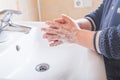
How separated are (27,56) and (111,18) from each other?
0.38 metres

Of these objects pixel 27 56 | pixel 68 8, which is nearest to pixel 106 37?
pixel 27 56

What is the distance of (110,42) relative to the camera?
541 millimetres

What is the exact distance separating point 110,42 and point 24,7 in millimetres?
743

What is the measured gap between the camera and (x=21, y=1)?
3.66 feet

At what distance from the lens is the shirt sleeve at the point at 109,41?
1.77ft

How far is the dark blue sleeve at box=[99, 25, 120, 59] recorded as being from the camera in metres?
0.54

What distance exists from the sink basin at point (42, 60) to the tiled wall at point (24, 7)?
17cm

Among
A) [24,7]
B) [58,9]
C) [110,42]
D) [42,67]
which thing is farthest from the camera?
[58,9]

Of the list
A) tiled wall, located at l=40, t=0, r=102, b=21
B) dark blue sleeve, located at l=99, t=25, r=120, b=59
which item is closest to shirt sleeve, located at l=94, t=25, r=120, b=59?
dark blue sleeve, located at l=99, t=25, r=120, b=59

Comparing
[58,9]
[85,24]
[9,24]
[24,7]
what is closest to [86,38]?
[85,24]

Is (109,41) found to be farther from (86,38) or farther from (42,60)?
(42,60)

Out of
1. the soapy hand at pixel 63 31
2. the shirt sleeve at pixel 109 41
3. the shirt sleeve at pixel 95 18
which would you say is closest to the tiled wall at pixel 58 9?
the shirt sleeve at pixel 95 18

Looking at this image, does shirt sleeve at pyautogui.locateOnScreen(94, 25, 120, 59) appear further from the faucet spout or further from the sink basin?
the faucet spout

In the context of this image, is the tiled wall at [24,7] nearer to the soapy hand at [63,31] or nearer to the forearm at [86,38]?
the soapy hand at [63,31]
